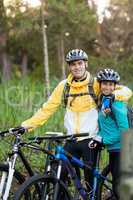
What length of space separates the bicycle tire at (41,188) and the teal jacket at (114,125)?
68cm

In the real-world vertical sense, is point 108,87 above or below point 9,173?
above

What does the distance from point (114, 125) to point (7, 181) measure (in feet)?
3.87

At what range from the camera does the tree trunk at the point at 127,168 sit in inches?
118

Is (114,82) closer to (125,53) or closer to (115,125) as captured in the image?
(115,125)

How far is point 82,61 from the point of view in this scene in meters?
5.68

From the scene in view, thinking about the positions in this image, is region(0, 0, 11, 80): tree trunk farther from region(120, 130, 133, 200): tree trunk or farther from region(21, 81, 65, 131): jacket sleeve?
region(120, 130, 133, 200): tree trunk

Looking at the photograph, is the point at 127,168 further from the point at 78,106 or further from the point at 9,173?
the point at 78,106

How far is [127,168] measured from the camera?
3.13m

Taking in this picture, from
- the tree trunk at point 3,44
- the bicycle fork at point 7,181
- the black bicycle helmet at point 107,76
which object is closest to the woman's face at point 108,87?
the black bicycle helmet at point 107,76

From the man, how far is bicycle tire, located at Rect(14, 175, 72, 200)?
1.74 feet

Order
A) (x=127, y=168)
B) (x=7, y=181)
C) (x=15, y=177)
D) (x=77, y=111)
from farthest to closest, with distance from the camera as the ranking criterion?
(x=77, y=111) → (x=15, y=177) → (x=7, y=181) → (x=127, y=168)

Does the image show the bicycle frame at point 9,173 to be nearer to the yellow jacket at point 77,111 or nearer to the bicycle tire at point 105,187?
the yellow jacket at point 77,111

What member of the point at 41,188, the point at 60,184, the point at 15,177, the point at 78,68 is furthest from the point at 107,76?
the point at 15,177

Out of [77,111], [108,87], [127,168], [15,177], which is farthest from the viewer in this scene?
[77,111]
